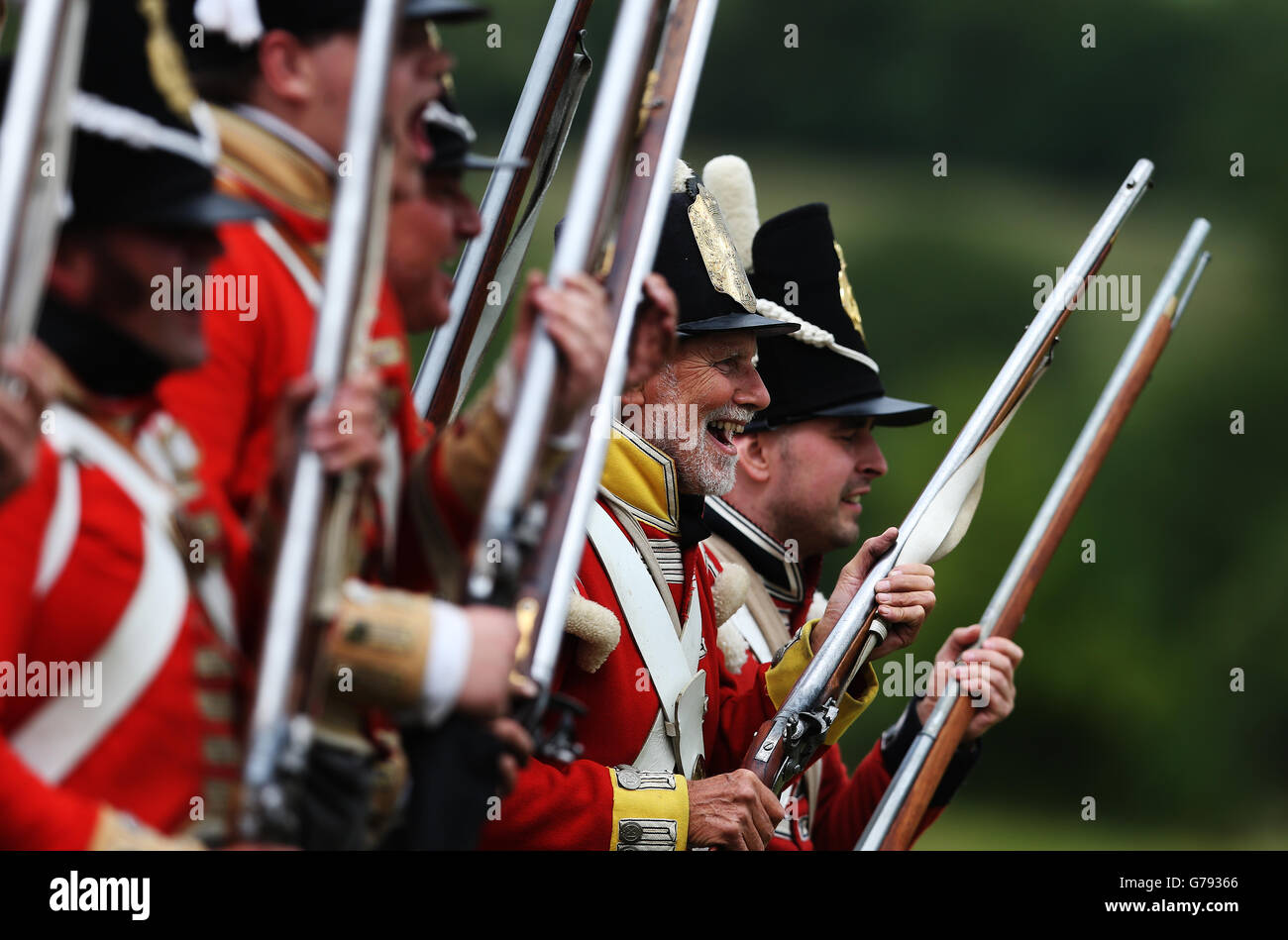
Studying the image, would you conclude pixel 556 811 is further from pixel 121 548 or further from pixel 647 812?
pixel 121 548

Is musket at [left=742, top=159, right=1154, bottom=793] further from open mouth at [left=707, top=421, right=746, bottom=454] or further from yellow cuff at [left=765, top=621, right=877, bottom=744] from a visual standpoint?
open mouth at [left=707, top=421, right=746, bottom=454]

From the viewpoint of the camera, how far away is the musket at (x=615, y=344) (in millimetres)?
1910

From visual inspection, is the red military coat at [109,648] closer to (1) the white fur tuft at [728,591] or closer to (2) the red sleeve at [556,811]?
(2) the red sleeve at [556,811]

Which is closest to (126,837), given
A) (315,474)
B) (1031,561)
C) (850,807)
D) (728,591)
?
(315,474)

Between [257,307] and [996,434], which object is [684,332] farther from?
[257,307]

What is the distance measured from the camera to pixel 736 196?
4.53 metres

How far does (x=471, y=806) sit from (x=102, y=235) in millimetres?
711

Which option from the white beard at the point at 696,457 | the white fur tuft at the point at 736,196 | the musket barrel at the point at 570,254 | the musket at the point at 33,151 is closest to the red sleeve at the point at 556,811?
the white beard at the point at 696,457

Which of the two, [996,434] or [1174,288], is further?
[1174,288]

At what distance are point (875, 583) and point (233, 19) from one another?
1.82m

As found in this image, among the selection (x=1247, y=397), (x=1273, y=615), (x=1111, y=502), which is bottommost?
(x=1273, y=615)

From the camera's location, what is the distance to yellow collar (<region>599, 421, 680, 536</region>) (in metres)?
3.21

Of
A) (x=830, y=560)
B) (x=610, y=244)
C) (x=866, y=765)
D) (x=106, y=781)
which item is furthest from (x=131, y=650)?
(x=830, y=560)
